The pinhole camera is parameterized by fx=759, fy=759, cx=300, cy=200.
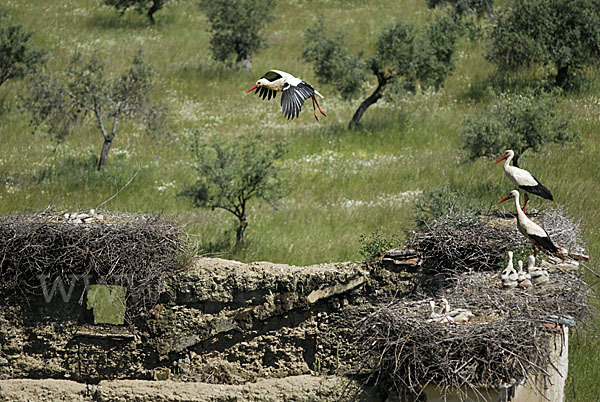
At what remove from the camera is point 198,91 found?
28.8m

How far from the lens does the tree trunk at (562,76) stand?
78.3 ft

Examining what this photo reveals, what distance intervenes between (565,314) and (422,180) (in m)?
12.5

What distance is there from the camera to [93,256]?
30.5ft

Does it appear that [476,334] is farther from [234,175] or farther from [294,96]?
[234,175]

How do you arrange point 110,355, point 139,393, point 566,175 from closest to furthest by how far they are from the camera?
point 139,393
point 110,355
point 566,175

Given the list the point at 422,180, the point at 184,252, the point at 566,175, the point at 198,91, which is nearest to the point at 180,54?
the point at 198,91

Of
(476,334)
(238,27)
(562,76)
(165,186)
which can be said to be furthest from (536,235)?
(238,27)

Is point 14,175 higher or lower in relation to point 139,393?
lower

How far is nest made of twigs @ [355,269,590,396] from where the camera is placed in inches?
254

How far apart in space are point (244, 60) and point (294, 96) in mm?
23297

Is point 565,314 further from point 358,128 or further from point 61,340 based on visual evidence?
point 358,128

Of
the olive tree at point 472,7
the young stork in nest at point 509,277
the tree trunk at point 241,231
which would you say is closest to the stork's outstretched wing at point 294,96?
the young stork in nest at point 509,277

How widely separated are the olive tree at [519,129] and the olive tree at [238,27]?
575 inches

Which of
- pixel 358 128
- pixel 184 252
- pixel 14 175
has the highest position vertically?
pixel 184 252
